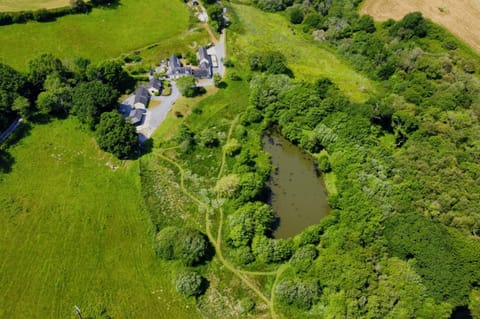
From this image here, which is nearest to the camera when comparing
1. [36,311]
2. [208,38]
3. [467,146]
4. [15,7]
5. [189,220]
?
[36,311]

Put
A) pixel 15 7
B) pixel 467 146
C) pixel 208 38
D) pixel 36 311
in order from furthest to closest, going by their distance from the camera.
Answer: pixel 208 38, pixel 15 7, pixel 467 146, pixel 36 311

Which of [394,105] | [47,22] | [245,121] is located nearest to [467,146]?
[394,105]

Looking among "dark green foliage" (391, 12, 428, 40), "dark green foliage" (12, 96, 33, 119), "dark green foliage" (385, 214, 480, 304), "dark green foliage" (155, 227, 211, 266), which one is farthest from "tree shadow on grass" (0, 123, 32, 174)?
"dark green foliage" (391, 12, 428, 40)

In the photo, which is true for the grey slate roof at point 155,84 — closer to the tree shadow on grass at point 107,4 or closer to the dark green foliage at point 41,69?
the dark green foliage at point 41,69

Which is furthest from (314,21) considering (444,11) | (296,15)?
(444,11)

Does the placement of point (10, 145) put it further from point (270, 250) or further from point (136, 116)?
point (270, 250)

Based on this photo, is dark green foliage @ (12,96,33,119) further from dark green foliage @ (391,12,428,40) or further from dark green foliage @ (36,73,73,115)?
dark green foliage @ (391,12,428,40)

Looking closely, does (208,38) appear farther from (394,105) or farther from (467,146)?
(467,146)
